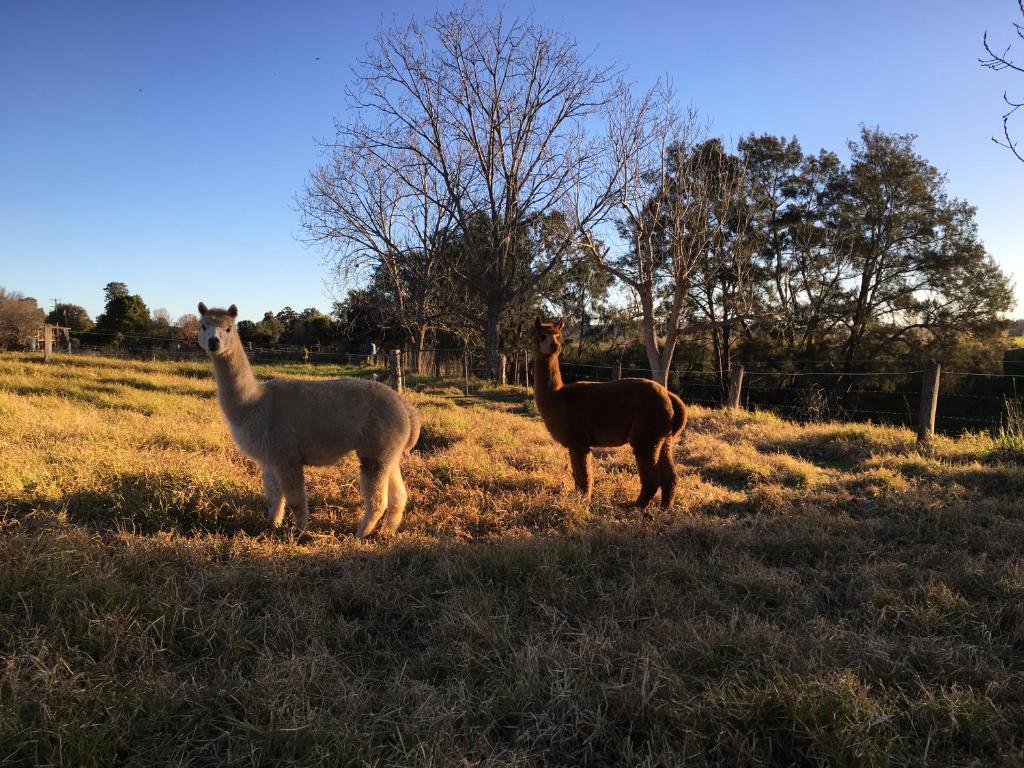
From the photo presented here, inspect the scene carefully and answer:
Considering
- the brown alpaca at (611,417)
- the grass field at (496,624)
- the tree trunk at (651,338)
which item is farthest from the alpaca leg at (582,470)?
the tree trunk at (651,338)

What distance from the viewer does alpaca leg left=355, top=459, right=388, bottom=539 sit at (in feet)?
14.9

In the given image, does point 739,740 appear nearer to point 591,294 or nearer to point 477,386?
point 477,386

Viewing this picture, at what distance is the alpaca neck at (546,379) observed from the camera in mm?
5789

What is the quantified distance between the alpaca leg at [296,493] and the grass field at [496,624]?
0.19 m

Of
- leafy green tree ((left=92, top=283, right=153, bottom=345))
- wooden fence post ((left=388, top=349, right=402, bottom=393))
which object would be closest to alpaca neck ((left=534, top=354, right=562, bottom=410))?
wooden fence post ((left=388, top=349, right=402, bottom=393))

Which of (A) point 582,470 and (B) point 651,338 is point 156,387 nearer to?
(A) point 582,470

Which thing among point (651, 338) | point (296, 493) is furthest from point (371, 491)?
point (651, 338)

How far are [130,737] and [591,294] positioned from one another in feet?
122

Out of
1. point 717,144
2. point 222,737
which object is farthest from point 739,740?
point 717,144

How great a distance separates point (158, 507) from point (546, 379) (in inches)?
142

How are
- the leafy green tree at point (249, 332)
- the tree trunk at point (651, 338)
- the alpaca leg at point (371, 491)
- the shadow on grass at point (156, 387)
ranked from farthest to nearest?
the leafy green tree at point (249, 332) < the tree trunk at point (651, 338) < the shadow on grass at point (156, 387) < the alpaca leg at point (371, 491)

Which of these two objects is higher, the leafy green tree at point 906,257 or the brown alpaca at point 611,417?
the leafy green tree at point 906,257

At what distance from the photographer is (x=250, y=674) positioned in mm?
2543

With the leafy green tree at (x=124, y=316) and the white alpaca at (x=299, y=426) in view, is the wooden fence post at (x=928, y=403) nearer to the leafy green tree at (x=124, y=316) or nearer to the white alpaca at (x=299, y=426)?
the white alpaca at (x=299, y=426)
